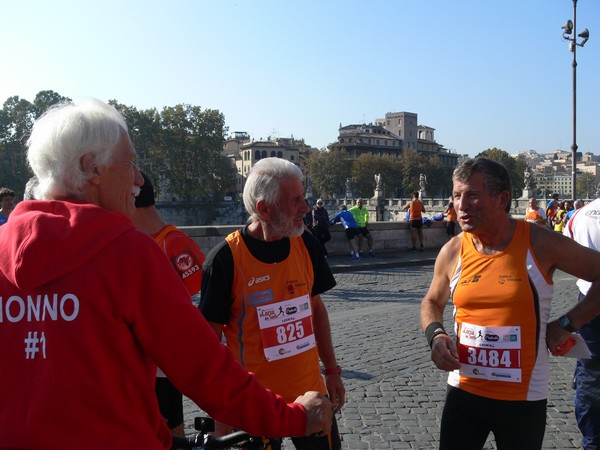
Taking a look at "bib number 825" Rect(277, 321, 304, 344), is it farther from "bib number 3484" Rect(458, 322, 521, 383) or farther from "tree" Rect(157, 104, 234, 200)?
"tree" Rect(157, 104, 234, 200)

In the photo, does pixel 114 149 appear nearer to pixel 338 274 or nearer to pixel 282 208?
pixel 282 208

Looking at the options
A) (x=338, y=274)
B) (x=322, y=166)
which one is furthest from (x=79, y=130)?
(x=322, y=166)

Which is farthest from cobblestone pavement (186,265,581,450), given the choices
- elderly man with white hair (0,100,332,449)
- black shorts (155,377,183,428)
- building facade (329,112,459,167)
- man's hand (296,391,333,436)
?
building facade (329,112,459,167)

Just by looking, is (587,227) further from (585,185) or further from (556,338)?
(585,185)

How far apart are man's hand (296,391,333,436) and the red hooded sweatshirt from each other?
205 mm

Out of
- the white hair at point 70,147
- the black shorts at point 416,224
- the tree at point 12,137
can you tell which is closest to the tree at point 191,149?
the tree at point 12,137

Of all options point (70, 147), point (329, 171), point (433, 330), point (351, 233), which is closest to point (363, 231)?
point (351, 233)

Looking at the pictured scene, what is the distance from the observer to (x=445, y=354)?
8.79 feet

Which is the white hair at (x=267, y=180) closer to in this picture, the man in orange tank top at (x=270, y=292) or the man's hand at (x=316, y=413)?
the man in orange tank top at (x=270, y=292)

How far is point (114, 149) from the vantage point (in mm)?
1548

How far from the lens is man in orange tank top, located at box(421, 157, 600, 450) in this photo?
264cm

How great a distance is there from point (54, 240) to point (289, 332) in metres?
1.50

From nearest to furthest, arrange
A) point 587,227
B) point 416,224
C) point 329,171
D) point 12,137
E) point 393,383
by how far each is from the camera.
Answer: point 587,227, point 393,383, point 416,224, point 12,137, point 329,171

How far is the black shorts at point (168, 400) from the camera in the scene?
2969mm
